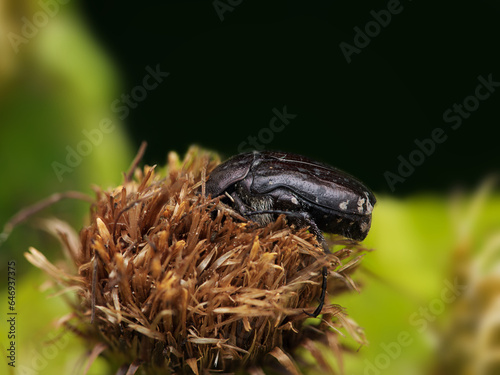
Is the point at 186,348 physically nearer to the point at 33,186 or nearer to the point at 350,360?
the point at 350,360

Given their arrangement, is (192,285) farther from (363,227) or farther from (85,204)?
(85,204)

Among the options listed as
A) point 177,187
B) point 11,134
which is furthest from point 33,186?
point 177,187
